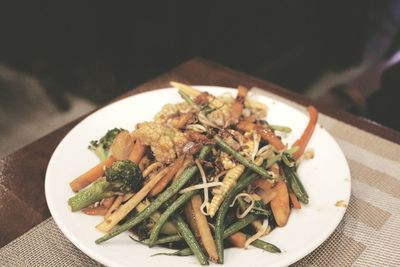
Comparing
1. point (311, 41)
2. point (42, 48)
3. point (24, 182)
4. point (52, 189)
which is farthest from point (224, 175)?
point (311, 41)

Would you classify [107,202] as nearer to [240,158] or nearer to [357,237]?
[240,158]

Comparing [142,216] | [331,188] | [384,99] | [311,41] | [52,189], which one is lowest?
[311,41]

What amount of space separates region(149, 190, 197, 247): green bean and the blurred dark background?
130 inches

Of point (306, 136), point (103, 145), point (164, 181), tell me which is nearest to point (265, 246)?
point (164, 181)

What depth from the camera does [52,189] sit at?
5.61 ft

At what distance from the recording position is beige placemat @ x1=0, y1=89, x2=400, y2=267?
1.64m

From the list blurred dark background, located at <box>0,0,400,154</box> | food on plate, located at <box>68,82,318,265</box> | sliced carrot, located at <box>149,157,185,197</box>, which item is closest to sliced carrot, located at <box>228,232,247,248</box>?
food on plate, located at <box>68,82,318,265</box>

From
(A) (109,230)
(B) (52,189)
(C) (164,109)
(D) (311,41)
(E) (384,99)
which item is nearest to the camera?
(A) (109,230)

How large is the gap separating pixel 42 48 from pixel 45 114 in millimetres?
812

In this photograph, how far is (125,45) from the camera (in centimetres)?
487

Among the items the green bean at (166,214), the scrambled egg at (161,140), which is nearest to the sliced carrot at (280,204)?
the green bean at (166,214)

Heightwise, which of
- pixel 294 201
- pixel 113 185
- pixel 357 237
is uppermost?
pixel 113 185

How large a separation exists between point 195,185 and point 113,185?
13.4 inches

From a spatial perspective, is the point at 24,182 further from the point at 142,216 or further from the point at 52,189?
the point at 142,216
